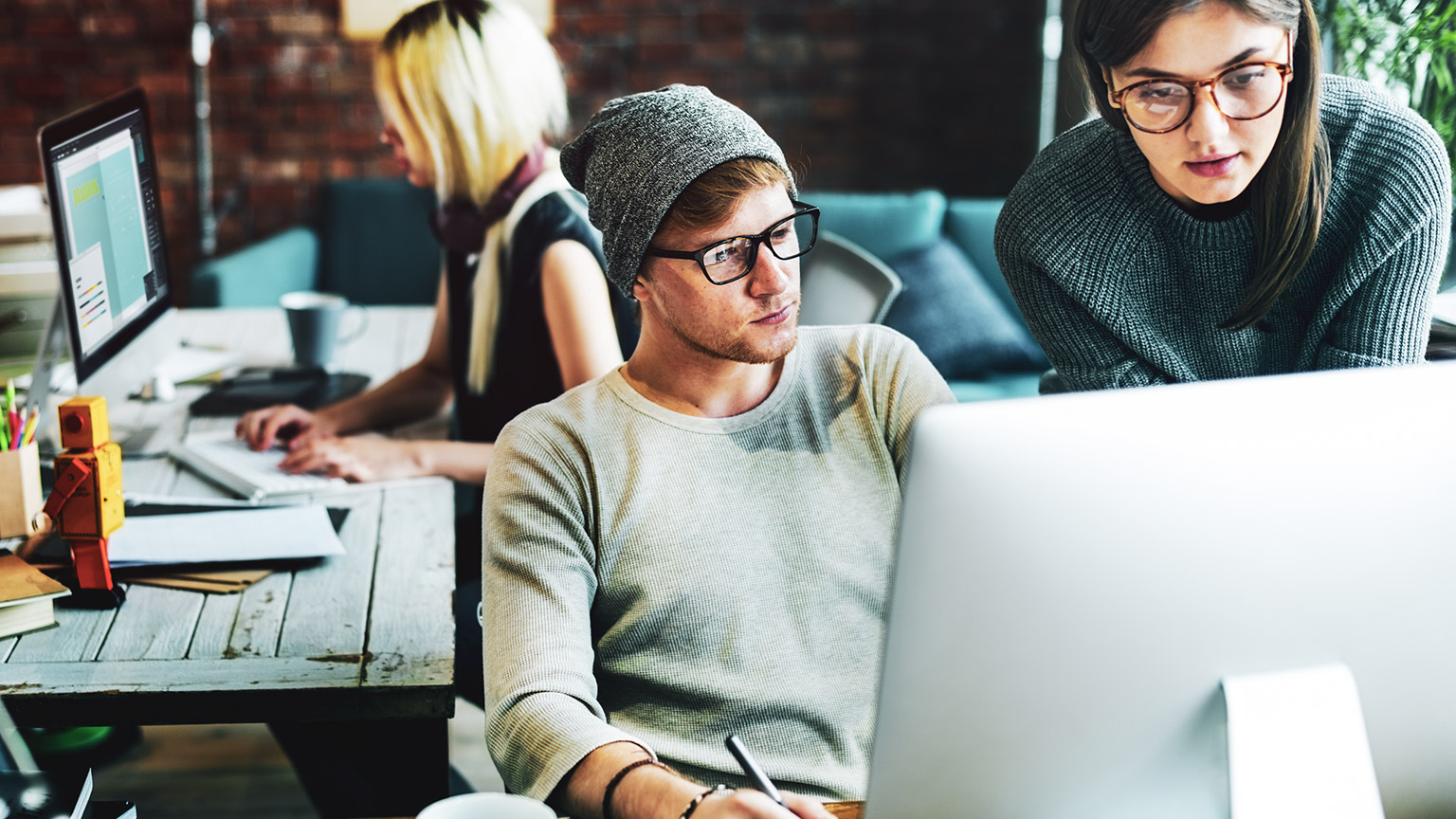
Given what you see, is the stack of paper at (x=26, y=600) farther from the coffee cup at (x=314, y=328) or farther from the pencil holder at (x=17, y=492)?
the coffee cup at (x=314, y=328)

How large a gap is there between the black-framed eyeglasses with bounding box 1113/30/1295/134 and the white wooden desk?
839 mm

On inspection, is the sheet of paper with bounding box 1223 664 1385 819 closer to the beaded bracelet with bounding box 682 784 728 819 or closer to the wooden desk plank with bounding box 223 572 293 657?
the beaded bracelet with bounding box 682 784 728 819

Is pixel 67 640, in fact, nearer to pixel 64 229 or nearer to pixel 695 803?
pixel 64 229

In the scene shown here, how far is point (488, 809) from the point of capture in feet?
2.34

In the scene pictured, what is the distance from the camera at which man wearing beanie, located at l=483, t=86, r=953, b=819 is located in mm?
1048

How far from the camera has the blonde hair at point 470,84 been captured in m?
1.73

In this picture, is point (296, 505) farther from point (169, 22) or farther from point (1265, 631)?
point (169, 22)

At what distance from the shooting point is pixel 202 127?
12.0 ft

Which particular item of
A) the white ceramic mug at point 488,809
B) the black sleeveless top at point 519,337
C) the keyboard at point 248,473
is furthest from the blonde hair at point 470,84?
the white ceramic mug at point 488,809

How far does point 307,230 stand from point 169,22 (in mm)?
717

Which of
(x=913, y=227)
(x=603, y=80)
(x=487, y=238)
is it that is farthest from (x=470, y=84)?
(x=603, y=80)

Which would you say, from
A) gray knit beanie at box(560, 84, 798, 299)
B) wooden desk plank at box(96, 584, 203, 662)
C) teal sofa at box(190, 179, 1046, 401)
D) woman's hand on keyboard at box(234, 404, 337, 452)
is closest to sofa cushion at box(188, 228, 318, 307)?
teal sofa at box(190, 179, 1046, 401)

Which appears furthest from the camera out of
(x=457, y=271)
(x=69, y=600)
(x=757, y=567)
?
(x=457, y=271)

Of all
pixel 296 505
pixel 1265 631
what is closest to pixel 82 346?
pixel 296 505
